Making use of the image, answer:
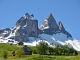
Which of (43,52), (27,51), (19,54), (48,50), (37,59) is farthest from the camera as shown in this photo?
(48,50)

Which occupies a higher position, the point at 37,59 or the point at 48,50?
the point at 48,50

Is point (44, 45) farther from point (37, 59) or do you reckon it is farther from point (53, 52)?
point (37, 59)

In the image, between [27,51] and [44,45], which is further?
[44,45]

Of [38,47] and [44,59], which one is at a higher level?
[38,47]

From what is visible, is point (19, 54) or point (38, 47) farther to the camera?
point (38, 47)

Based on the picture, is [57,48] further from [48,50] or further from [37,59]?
[37,59]

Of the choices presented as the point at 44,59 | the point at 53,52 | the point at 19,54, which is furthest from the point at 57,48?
the point at 44,59

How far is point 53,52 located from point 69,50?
13.8 meters

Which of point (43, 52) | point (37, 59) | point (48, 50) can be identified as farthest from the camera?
point (48, 50)

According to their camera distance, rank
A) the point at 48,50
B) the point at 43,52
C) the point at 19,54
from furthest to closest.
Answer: the point at 48,50, the point at 43,52, the point at 19,54

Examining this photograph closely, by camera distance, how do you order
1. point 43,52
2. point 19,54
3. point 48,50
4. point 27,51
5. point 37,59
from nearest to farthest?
point 37,59, point 19,54, point 27,51, point 43,52, point 48,50

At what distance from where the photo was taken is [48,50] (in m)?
153

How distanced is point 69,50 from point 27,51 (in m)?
34.8

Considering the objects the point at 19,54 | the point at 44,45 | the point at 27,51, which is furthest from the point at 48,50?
the point at 19,54
